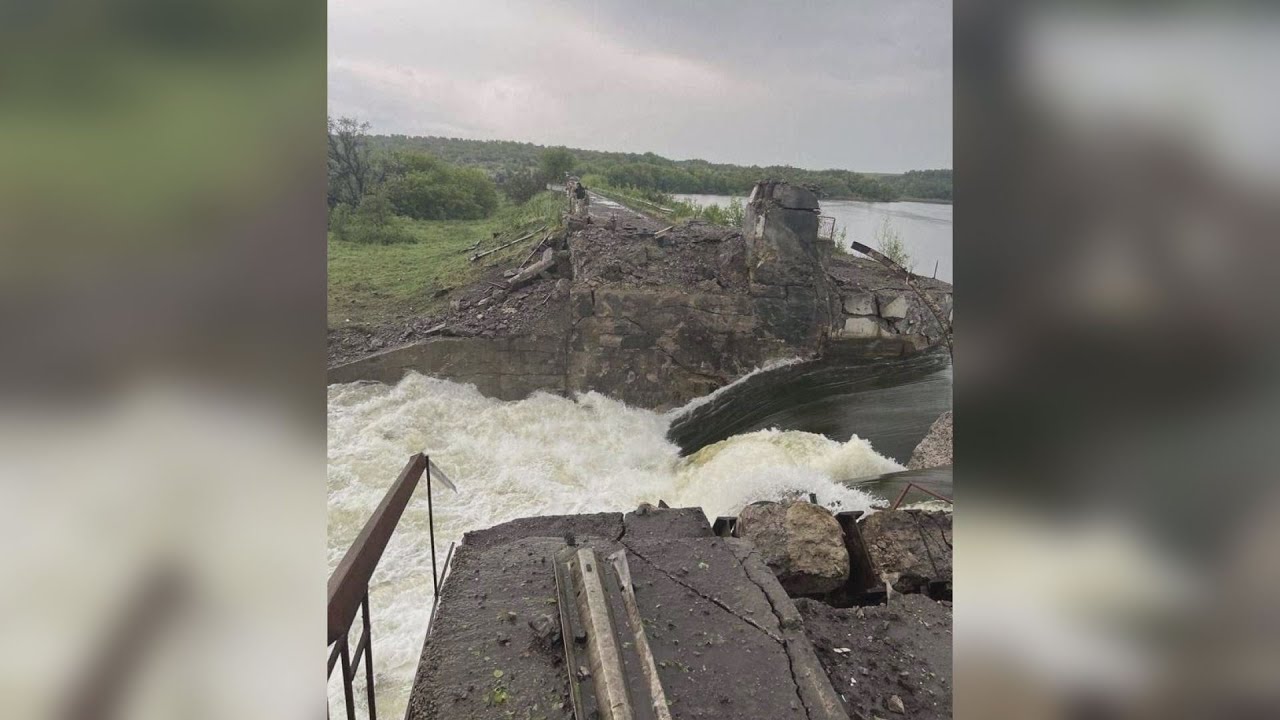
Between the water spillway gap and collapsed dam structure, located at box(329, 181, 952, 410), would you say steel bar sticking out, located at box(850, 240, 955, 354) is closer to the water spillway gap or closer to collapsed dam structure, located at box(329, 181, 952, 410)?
collapsed dam structure, located at box(329, 181, 952, 410)

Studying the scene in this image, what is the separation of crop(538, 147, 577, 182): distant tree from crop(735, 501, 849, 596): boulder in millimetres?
6803

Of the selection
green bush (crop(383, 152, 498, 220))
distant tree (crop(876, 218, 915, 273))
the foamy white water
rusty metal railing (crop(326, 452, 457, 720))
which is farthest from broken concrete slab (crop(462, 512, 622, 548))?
green bush (crop(383, 152, 498, 220))

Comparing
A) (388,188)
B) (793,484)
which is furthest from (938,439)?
(388,188)

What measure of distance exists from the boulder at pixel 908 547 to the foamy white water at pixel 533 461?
2.81 meters

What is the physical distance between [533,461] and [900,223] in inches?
202

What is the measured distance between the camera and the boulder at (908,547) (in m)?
2.86

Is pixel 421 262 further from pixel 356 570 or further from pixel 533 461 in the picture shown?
pixel 356 570

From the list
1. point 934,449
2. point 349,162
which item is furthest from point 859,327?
point 349,162

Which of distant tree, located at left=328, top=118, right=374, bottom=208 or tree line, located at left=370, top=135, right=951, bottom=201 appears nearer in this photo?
distant tree, located at left=328, top=118, right=374, bottom=208

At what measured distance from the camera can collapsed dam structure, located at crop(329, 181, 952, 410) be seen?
7523mm

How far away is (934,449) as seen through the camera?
673cm

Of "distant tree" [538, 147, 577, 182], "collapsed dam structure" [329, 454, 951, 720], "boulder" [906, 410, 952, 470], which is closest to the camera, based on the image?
"collapsed dam structure" [329, 454, 951, 720]
